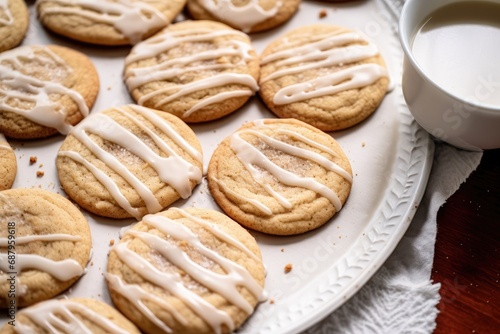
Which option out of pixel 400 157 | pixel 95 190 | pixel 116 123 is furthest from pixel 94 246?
pixel 400 157

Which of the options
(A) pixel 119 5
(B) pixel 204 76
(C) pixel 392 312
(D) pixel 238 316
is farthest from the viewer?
(A) pixel 119 5

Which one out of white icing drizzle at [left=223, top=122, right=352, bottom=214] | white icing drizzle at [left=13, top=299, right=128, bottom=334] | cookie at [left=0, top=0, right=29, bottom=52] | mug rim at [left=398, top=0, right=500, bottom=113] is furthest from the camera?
cookie at [left=0, top=0, right=29, bottom=52]

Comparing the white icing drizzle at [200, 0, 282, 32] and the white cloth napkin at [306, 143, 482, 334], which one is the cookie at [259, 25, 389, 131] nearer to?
the white icing drizzle at [200, 0, 282, 32]

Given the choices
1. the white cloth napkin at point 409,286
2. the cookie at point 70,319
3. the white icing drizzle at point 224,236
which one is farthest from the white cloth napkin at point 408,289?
the cookie at point 70,319

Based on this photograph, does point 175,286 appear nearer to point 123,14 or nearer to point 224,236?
point 224,236

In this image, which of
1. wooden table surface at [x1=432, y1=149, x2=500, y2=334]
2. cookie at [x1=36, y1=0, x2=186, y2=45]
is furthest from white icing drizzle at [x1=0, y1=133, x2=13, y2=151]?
wooden table surface at [x1=432, y1=149, x2=500, y2=334]

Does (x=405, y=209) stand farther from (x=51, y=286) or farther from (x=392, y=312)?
(x=51, y=286)
